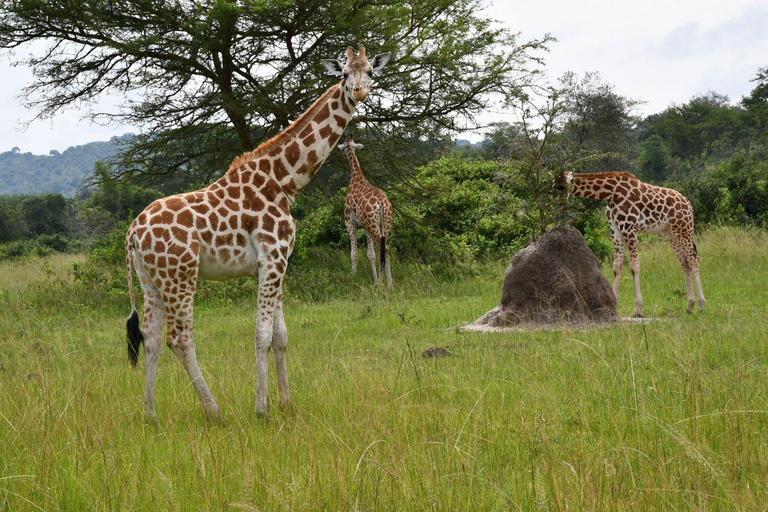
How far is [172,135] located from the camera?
15883 mm

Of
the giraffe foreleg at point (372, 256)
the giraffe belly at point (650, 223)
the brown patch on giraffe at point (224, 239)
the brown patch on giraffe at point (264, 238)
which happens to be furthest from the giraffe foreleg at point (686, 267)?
the brown patch on giraffe at point (224, 239)

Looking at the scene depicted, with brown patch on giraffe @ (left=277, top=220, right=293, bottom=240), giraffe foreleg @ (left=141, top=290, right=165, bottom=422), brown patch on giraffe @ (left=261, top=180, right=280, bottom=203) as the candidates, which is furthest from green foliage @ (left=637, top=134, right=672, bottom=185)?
giraffe foreleg @ (left=141, top=290, right=165, bottom=422)

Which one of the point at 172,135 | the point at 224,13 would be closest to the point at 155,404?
the point at 224,13

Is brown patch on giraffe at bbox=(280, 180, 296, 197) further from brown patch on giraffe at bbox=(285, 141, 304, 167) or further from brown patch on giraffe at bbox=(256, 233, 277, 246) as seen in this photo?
brown patch on giraffe at bbox=(256, 233, 277, 246)

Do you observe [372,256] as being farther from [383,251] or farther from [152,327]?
[152,327]

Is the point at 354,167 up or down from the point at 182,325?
up

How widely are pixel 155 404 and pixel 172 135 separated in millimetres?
10931

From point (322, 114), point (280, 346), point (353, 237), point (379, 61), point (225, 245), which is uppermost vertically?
point (379, 61)

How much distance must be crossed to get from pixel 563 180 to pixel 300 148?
618 cm

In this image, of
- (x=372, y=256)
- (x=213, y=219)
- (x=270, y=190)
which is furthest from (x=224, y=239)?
(x=372, y=256)

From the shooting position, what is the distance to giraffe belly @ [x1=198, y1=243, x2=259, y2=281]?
5852 mm

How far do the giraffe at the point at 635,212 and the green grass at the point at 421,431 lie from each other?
7.69 feet

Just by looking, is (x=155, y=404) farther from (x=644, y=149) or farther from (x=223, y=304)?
(x=644, y=149)

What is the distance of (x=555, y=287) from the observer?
33.9 feet
